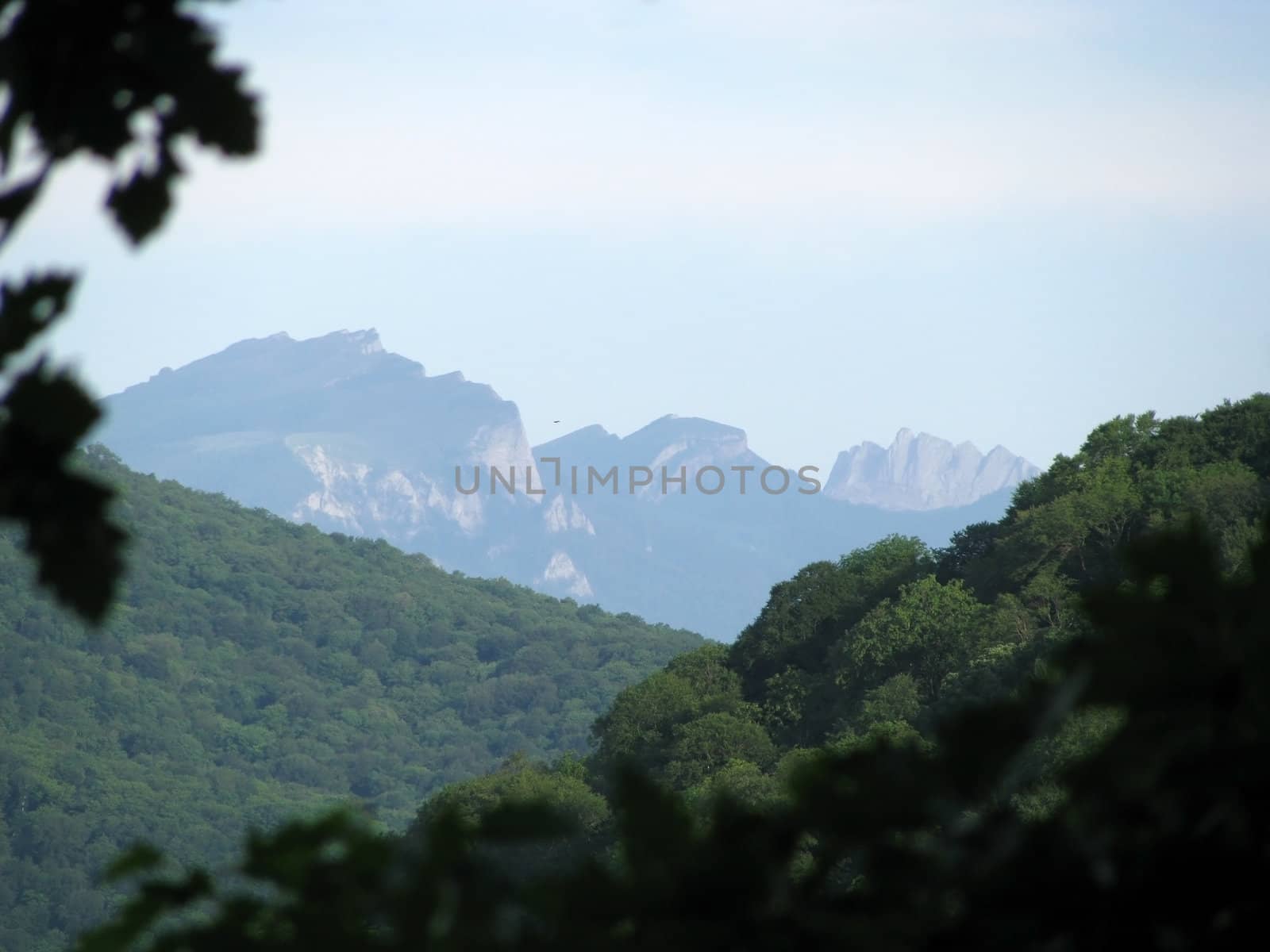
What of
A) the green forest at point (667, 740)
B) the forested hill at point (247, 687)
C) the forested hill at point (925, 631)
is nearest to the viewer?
the green forest at point (667, 740)

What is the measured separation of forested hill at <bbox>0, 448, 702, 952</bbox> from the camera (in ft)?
271

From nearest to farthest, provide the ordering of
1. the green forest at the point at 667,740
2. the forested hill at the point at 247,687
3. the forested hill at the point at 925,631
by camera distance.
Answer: the green forest at the point at 667,740 < the forested hill at the point at 925,631 < the forested hill at the point at 247,687

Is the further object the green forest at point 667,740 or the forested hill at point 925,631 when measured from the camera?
the forested hill at point 925,631

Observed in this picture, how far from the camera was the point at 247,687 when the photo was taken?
363 feet

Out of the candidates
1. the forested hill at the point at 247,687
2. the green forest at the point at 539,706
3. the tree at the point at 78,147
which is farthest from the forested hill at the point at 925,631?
the forested hill at the point at 247,687

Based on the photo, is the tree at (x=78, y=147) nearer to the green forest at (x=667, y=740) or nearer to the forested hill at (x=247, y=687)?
the green forest at (x=667, y=740)

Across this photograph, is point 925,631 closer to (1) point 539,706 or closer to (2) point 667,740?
(2) point 667,740

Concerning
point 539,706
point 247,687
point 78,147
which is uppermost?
Answer: point 78,147

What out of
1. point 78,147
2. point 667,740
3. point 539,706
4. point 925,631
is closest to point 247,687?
point 539,706

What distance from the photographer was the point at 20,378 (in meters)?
1.56

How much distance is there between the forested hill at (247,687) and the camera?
82.6 meters

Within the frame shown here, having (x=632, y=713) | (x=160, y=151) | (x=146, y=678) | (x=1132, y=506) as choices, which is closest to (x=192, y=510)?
(x=146, y=678)

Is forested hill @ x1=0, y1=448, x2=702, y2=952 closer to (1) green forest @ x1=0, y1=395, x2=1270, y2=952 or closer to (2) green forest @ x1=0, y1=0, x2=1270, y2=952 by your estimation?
(1) green forest @ x1=0, y1=395, x2=1270, y2=952

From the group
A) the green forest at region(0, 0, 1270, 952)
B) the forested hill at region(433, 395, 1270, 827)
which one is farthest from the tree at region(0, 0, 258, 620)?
the forested hill at region(433, 395, 1270, 827)
